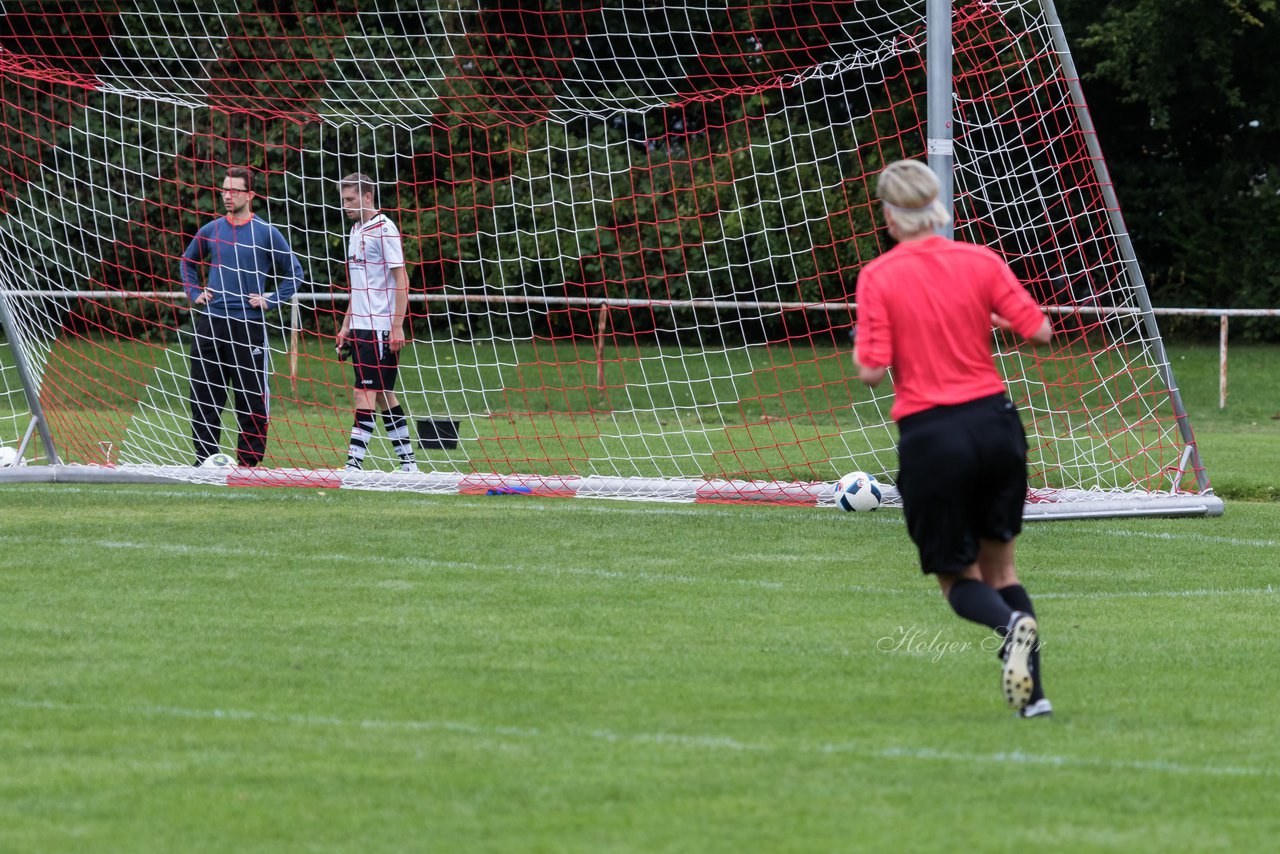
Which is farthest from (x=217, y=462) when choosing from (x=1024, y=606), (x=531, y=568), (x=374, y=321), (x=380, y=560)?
(x=1024, y=606)

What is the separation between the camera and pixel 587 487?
1061 cm

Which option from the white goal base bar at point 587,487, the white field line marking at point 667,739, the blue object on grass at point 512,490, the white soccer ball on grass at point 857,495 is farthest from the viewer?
the blue object on grass at point 512,490

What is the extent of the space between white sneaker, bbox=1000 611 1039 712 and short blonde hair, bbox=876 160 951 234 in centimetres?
118

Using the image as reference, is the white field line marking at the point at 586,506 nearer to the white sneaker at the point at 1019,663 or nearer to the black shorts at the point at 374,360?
the black shorts at the point at 374,360

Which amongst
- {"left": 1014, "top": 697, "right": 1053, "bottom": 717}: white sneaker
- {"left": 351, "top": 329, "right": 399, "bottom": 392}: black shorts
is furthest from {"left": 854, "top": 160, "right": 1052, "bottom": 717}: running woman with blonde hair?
{"left": 351, "top": 329, "right": 399, "bottom": 392}: black shorts

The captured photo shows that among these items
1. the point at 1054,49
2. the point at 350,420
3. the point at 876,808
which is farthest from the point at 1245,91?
the point at 876,808

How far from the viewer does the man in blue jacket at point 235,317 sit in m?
12.1

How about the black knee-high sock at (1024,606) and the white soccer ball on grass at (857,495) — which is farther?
the white soccer ball on grass at (857,495)

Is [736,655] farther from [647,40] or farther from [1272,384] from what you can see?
[647,40]

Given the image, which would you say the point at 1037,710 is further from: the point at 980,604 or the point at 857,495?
the point at 857,495

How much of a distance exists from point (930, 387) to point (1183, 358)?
62.7ft

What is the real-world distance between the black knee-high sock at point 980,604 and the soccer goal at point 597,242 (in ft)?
5.78

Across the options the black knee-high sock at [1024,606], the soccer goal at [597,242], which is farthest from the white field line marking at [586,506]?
the black knee-high sock at [1024,606]

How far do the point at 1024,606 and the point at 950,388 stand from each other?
2.25 feet
